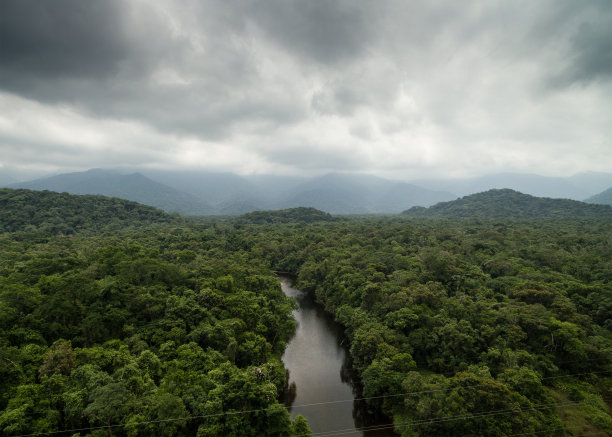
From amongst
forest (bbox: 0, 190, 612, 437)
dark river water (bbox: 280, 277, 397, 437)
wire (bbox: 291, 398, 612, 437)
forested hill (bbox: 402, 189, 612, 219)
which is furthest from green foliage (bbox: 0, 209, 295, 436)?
forested hill (bbox: 402, 189, 612, 219)

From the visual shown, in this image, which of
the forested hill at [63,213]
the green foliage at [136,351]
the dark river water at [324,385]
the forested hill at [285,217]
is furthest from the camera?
the forested hill at [285,217]

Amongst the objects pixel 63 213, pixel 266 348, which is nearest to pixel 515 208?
pixel 266 348

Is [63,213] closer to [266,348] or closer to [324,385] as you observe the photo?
[266,348]

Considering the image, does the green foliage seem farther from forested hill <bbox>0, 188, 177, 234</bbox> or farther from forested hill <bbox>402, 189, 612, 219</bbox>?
forested hill <bbox>402, 189, 612, 219</bbox>

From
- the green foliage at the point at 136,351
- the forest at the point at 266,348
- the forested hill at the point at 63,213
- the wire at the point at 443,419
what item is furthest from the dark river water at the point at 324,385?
the forested hill at the point at 63,213

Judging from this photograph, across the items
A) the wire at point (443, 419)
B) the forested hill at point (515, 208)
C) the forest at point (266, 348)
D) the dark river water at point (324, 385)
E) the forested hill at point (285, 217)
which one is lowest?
the dark river water at point (324, 385)

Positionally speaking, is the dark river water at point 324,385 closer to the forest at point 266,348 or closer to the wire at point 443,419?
the wire at point 443,419

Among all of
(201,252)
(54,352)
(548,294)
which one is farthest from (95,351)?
(548,294)
